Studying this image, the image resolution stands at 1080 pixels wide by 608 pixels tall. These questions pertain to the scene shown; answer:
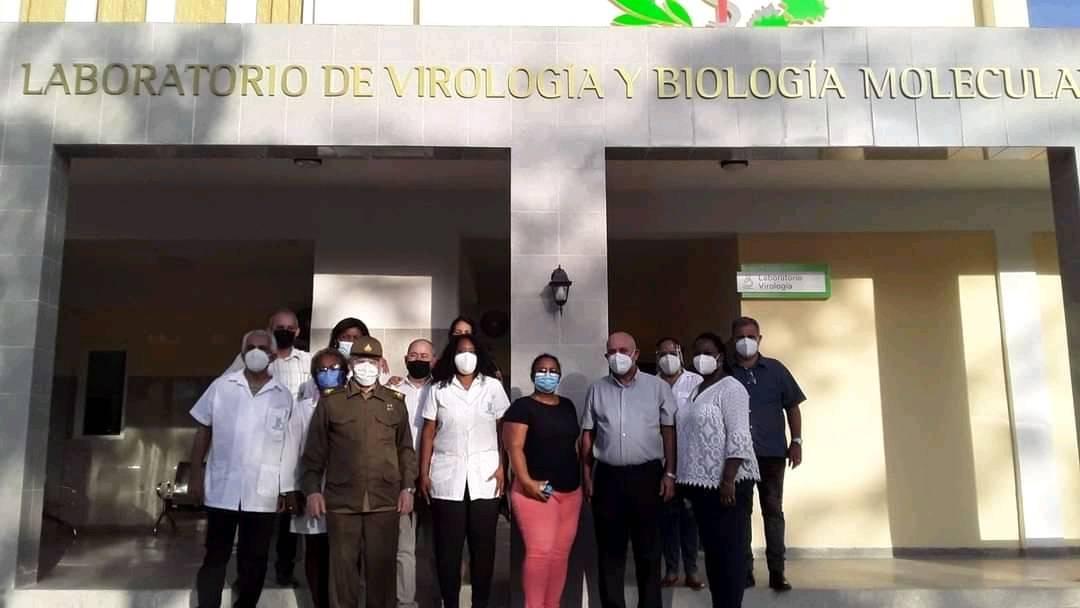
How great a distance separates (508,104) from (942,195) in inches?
192

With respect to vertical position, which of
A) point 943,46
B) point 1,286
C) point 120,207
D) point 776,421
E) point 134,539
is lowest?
point 134,539

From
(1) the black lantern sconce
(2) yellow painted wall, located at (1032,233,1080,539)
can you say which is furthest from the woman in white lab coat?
(2) yellow painted wall, located at (1032,233,1080,539)

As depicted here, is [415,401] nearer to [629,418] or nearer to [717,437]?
[629,418]

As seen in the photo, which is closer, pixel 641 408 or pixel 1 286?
pixel 641 408

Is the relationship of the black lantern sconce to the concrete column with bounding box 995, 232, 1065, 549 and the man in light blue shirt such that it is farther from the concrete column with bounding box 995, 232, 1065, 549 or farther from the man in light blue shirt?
the concrete column with bounding box 995, 232, 1065, 549

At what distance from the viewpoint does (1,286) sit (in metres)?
5.96

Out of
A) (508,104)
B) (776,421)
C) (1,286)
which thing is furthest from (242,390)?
(776,421)

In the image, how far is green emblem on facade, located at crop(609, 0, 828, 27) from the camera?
24.9 feet

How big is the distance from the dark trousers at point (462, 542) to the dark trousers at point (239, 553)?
1029mm

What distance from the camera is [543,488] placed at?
500cm

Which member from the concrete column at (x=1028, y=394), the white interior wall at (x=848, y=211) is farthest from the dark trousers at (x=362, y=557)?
the concrete column at (x=1028, y=394)

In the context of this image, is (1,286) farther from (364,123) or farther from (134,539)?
(134,539)

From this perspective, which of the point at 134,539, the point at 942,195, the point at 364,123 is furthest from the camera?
the point at 134,539

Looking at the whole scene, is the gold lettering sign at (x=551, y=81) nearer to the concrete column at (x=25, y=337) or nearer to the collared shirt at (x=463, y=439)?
the concrete column at (x=25, y=337)
